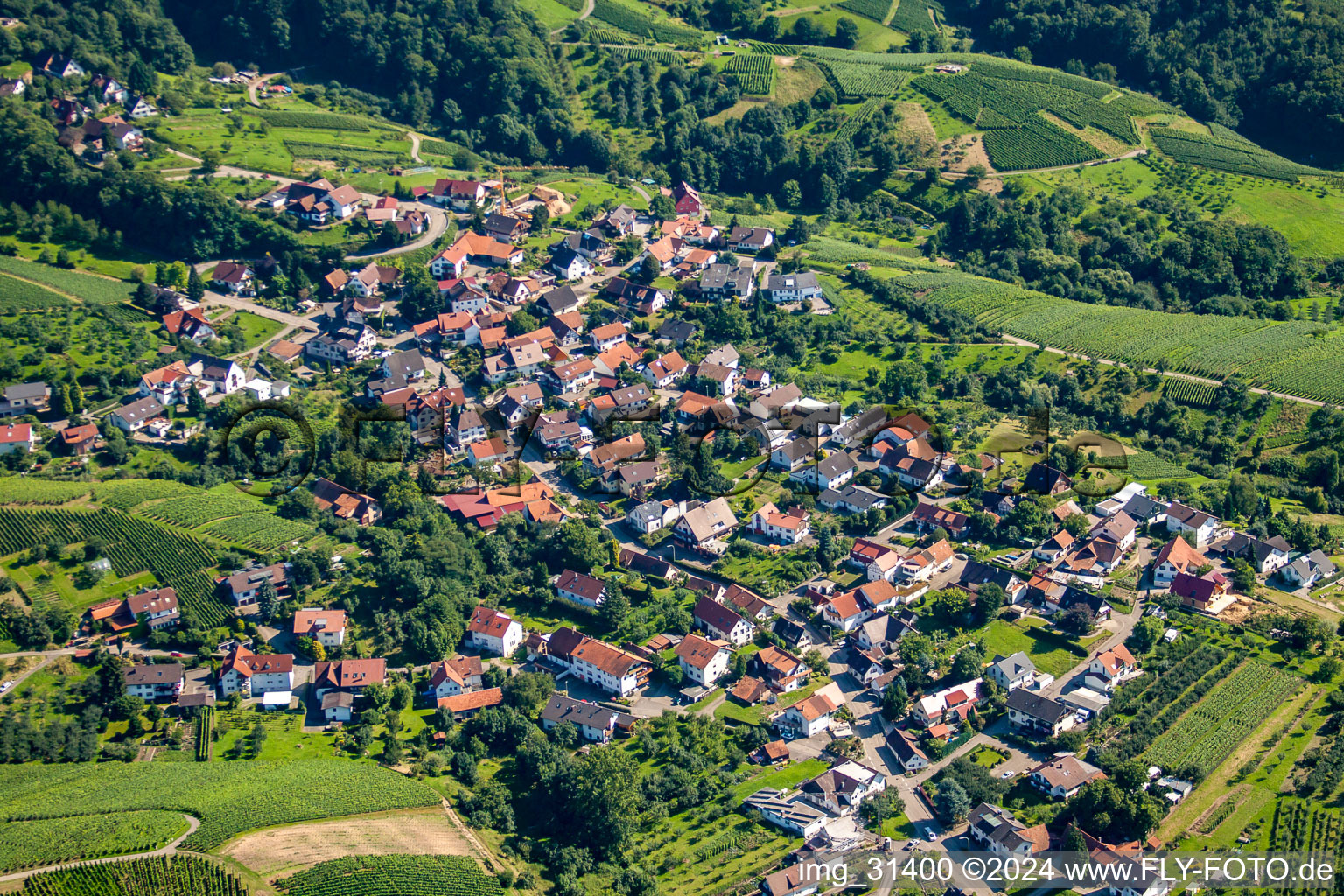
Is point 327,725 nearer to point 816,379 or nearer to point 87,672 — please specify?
point 87,672

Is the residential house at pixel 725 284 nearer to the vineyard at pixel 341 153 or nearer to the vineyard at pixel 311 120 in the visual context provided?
the vineyard at pixel 341 153

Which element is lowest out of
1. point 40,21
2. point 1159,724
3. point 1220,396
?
point 1159,724

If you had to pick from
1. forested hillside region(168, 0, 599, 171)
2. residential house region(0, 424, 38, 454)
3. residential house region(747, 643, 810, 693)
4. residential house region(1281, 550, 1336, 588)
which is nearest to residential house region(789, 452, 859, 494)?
residential house region(747, 643, 810, 693)

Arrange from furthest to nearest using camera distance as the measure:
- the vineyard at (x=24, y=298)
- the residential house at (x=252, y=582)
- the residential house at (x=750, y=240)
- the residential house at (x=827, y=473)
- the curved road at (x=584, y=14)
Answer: the curved road at (x=584, y=14)
the residential house at (x=750, y=240)
the vineyard at (x=24, y=298)
the residential house at (x=827, y=473)
the residential house at (x=252, y=582)

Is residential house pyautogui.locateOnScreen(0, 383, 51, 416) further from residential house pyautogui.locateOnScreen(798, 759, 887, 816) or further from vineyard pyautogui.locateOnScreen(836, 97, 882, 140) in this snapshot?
vineyard pyautogui.locateOnScreen(836, 97, 882, 140)

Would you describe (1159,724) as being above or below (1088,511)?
below

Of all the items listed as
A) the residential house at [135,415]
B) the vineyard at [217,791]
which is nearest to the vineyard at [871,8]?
the residential house at [135,415]

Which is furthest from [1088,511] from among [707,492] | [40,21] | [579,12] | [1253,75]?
[40,21]

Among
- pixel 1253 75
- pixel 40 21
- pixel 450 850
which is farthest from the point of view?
pixel 1253 75
